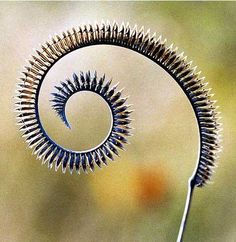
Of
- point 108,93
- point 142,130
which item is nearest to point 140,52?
point 108,93

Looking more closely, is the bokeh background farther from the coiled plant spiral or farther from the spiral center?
the coiled plant spiral

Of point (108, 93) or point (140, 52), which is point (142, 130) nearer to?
point (108, 93)

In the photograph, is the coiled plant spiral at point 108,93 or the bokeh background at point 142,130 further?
the bokeh background at point 142,130

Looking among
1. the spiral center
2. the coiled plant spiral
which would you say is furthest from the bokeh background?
the coiled plant spiral

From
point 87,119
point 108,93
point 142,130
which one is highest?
point 142,130

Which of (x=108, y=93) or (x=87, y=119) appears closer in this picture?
(x=108, y=93)

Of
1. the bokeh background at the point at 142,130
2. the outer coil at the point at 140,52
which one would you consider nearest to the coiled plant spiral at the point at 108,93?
the outer coil at the point at 140,52

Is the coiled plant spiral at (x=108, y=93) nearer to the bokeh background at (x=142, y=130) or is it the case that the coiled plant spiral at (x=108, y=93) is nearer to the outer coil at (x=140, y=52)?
the outer coil at (x=140, y=52)
